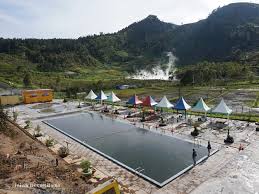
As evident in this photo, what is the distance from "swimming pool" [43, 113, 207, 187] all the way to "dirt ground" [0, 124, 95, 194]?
3783mm

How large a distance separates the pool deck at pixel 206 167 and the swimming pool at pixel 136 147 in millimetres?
572

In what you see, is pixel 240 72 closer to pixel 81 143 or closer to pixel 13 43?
pixel 81 143

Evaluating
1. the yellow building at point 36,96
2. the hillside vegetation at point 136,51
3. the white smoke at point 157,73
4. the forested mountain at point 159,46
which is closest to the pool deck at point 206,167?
the yellow building at point 36,96

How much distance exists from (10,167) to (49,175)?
236 centimetres

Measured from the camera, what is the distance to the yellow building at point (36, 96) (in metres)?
43.8

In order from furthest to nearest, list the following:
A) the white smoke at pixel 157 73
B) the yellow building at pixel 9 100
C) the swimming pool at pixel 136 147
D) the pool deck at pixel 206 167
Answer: the white smoke at pixel 157 73 → the yellow building at pixel 9 100 → the swimming pool at pixel 136 147 → the pool deck at pixel 206 167

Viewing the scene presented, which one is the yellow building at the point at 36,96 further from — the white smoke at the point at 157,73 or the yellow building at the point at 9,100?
the white smoke at the point at 157,73

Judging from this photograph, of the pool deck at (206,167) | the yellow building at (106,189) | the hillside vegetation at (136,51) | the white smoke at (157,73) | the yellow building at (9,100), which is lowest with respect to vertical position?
the pool deck at (206,167)

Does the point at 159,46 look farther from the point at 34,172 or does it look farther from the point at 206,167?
the point at 34,172

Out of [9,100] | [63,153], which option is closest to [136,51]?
[9,100]

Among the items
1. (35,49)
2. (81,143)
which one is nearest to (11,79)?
(35,49)

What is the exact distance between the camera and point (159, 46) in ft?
567

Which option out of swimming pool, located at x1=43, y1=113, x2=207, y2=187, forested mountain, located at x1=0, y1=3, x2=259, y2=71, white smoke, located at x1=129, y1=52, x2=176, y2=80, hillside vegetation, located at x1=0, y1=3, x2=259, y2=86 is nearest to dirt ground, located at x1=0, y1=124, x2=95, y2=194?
swimming pool, located at x1=43, y1=113, x2=207, y2=187

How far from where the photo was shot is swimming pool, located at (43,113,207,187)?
16258 millimetres
